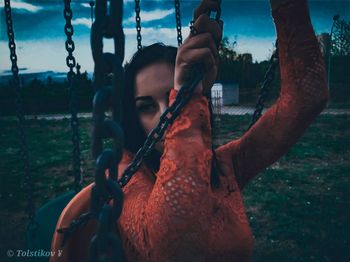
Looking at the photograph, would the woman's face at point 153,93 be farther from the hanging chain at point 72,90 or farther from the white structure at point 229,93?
the white structure at point 229,93

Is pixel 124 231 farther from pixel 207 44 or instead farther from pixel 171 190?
pixel 207 44

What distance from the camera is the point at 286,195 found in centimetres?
520

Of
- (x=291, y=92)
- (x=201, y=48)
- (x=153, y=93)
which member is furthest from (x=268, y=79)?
(x=201, y=48)

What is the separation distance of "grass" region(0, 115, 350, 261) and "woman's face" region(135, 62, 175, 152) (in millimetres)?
2872

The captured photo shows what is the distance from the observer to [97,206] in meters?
0.59

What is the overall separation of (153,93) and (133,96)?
14 cm

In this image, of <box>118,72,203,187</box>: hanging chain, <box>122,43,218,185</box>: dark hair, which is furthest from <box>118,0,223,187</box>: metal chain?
<box>122,43,218,185</box>: dark hair

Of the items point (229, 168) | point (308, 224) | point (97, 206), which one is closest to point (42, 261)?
point (229, 168)

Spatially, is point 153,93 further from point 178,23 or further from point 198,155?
point 178,23

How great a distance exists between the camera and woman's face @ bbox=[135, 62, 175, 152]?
124 cm

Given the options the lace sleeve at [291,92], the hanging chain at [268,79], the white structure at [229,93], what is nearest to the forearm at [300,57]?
the lace sleeve at [291,92]

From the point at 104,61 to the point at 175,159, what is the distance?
0.38 m

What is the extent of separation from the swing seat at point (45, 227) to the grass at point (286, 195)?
1952mm

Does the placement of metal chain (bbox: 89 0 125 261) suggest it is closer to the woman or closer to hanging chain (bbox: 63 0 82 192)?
the woman
